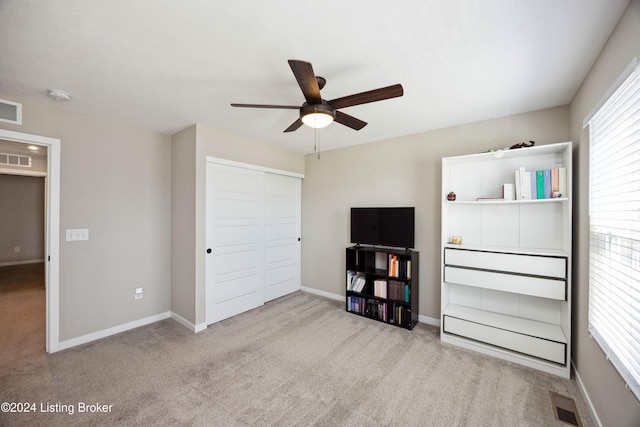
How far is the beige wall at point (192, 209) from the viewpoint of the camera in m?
3.10

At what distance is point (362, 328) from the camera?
3.17 metres

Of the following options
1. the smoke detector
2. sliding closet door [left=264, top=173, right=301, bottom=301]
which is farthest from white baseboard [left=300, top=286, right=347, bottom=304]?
the smoke detector

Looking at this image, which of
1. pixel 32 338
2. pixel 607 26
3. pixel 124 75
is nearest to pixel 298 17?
pixel 124 75

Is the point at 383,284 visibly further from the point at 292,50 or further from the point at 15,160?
the point at 15,160

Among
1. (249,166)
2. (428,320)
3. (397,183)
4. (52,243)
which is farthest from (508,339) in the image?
(52,243)

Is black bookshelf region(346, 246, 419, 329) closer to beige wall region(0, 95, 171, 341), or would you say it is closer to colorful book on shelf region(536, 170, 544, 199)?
colorful book on shelf region(536, 170, 544, 199)

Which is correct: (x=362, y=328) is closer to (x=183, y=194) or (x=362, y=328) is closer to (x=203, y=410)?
(x=203, y=410)

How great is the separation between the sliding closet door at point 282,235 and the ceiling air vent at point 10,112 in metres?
2.60

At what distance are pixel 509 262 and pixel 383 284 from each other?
1.42m

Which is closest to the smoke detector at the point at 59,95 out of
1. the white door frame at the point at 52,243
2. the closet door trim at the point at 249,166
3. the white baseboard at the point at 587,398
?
the white door frame at the point at 52,243

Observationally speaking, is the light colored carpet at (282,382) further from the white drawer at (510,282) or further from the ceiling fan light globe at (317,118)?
the ceiling fan light globe at (317,118)

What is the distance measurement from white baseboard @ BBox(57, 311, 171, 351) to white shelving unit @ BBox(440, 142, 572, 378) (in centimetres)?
355

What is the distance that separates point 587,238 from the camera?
1.97 metres

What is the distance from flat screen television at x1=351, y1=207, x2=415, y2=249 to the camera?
333cm
